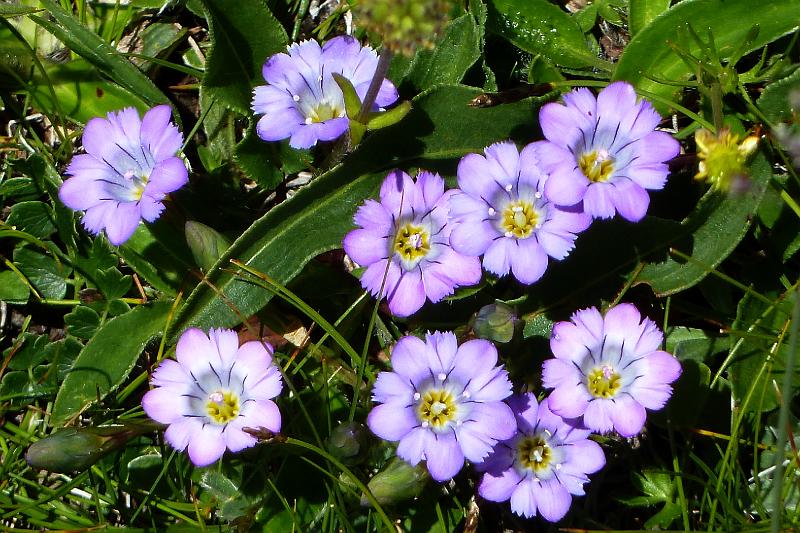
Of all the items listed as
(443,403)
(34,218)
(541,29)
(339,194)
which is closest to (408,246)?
(339,194)

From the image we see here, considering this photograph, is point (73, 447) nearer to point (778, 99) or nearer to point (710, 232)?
point (710, 232)

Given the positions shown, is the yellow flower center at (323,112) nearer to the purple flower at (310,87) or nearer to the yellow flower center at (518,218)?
the purple flower at (310,87)

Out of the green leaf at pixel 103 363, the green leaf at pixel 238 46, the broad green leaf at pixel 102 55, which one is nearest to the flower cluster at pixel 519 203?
the green leaf at pixel 238 46

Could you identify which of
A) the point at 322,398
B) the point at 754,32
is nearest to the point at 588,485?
the point at 322,398

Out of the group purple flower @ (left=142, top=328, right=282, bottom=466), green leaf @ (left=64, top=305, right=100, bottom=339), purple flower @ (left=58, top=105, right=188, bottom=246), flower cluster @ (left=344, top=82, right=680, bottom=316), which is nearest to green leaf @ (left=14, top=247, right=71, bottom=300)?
green leaf @ (left=64, top=305, right=100, bottom=339)

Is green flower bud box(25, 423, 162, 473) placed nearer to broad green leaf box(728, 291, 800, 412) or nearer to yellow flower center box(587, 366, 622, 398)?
yellow flower center box(587, 366, 622, 398)

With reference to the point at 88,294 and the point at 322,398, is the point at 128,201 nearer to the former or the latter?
the point at 88,294
